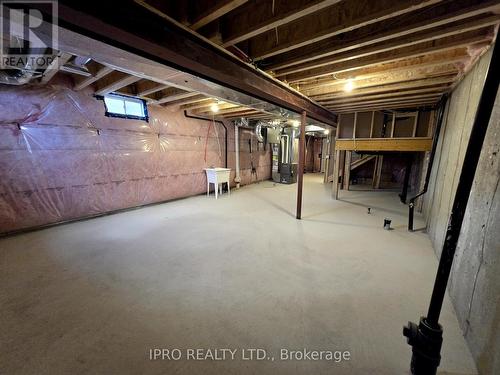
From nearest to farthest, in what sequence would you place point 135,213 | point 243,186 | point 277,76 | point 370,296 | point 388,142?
1. point 370,296
2. point 277,76
3. point 135,213
4. point 388,142
5. point 243,186

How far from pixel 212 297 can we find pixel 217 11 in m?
2.07

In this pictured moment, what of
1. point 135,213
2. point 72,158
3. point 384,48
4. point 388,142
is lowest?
point 135,213

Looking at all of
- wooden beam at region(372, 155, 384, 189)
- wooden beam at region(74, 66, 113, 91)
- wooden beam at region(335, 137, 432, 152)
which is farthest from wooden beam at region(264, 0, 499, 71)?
wooden beam at region(372, 155, 384, 189)

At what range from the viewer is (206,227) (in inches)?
126

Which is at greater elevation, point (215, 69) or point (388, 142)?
point (215, 69)

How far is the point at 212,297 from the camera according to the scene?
167 cm

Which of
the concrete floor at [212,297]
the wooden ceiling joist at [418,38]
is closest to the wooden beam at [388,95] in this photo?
the wooden ceiling joist at [418,38]

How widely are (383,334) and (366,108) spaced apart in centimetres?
436

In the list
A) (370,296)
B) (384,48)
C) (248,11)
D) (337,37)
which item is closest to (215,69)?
(248,11)

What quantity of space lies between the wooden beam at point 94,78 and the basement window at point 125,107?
47 centimetres

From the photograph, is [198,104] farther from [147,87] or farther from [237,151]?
[237,151]

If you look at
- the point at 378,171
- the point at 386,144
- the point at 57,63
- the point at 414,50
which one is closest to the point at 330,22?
the point at 414,50

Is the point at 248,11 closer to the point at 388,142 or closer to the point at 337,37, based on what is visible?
the point at 337,37

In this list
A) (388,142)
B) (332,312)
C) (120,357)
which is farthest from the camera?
(388,142)
